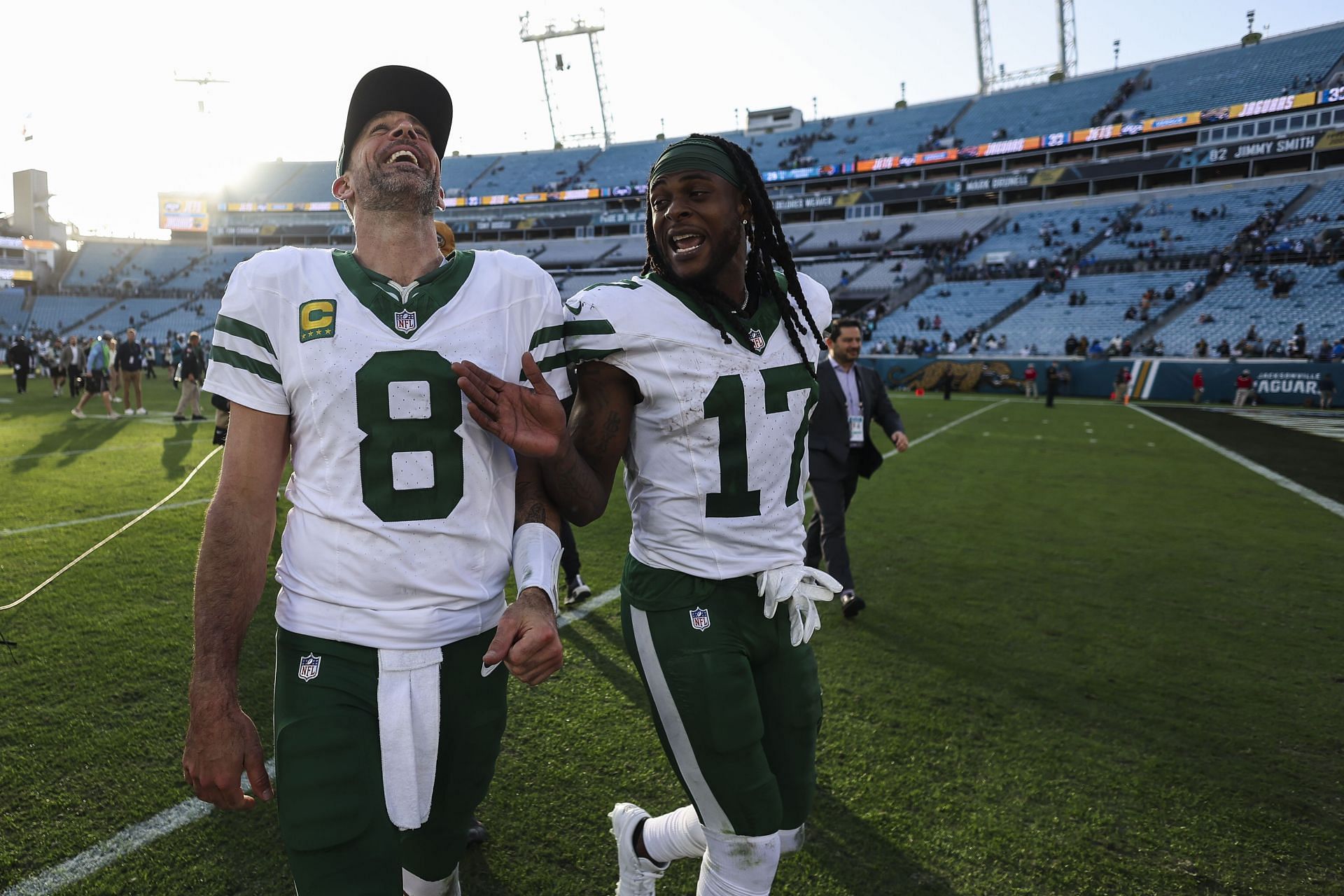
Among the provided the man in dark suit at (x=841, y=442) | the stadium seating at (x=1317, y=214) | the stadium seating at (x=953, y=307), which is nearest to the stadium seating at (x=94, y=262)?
the stadium seating at (x=953, y=307)

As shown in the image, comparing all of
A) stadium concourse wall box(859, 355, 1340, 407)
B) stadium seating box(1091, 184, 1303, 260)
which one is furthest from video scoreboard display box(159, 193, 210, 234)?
stadium seating box(1091, 184, 1303, 260)

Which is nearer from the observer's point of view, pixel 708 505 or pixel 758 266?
pixel 708 505

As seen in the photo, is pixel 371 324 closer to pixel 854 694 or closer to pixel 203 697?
pixel 203 697

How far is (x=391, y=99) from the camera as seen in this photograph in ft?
6.32

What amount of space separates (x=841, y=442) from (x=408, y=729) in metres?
4.36

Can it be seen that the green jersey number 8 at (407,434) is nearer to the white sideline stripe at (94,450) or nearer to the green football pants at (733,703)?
the green football pants at (733,703)

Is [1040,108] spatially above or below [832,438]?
above

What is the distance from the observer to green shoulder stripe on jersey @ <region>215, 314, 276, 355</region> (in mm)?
1698

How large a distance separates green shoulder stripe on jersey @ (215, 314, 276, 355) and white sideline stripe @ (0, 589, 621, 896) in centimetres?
138

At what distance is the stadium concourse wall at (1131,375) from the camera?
78.6ft

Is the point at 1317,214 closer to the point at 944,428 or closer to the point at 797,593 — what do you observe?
the point at 944,428

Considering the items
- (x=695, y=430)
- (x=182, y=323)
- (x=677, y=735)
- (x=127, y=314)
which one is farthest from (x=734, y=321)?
(x=127, y=314)

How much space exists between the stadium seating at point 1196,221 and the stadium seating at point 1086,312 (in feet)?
9.86

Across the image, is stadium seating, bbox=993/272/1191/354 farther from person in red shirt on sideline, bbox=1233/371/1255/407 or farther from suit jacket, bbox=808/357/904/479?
suit jacket, bbox=808/357/904/479
